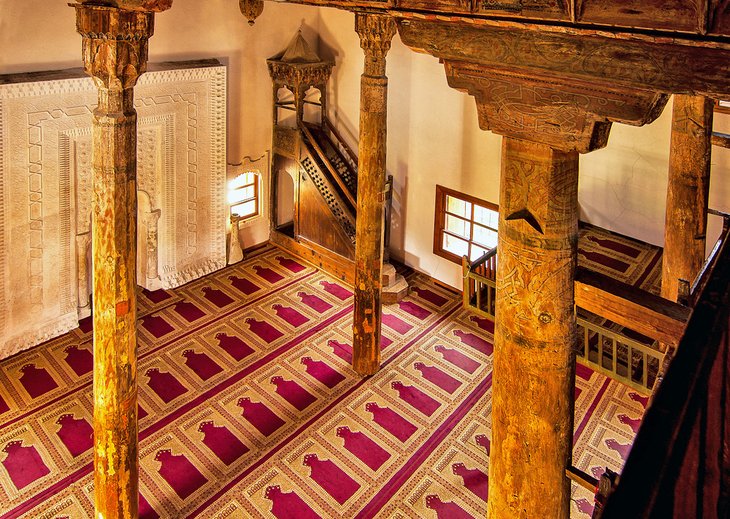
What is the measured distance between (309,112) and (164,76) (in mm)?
2288

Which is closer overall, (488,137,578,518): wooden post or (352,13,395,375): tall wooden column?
(488,137,578,518): wooden post

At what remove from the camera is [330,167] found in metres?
8.08

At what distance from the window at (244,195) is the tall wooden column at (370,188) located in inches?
123

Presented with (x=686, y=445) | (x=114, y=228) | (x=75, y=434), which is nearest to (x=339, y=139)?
(x=75, y=434)

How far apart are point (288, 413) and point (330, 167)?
137 inches

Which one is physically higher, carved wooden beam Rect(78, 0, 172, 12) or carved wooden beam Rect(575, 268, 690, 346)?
carved wooden beam Rect(78, 0, 172, 12)

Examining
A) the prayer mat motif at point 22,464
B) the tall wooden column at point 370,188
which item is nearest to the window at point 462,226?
the tall wooden column at point 370,188

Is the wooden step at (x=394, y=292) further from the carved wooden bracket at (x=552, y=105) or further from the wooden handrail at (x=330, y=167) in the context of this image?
the carved wooden bracket at (x=552, y=105)

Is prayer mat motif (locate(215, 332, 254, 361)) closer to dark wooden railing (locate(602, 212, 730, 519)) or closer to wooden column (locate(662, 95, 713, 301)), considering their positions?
wooden column (locate(662, 95, 713, 301))

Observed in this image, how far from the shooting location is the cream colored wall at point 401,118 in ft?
20.2

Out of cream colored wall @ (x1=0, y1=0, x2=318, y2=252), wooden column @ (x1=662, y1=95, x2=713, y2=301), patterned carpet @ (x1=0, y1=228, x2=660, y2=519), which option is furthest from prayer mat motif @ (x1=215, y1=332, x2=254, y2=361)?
wooden column @ (x1=662, y1=95, x2=713, y2=301)

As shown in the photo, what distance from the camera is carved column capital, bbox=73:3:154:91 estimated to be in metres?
3.37

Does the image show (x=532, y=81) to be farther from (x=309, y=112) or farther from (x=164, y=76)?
(x=309, y=112)

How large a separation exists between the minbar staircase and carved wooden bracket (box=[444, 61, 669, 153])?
232 inches
